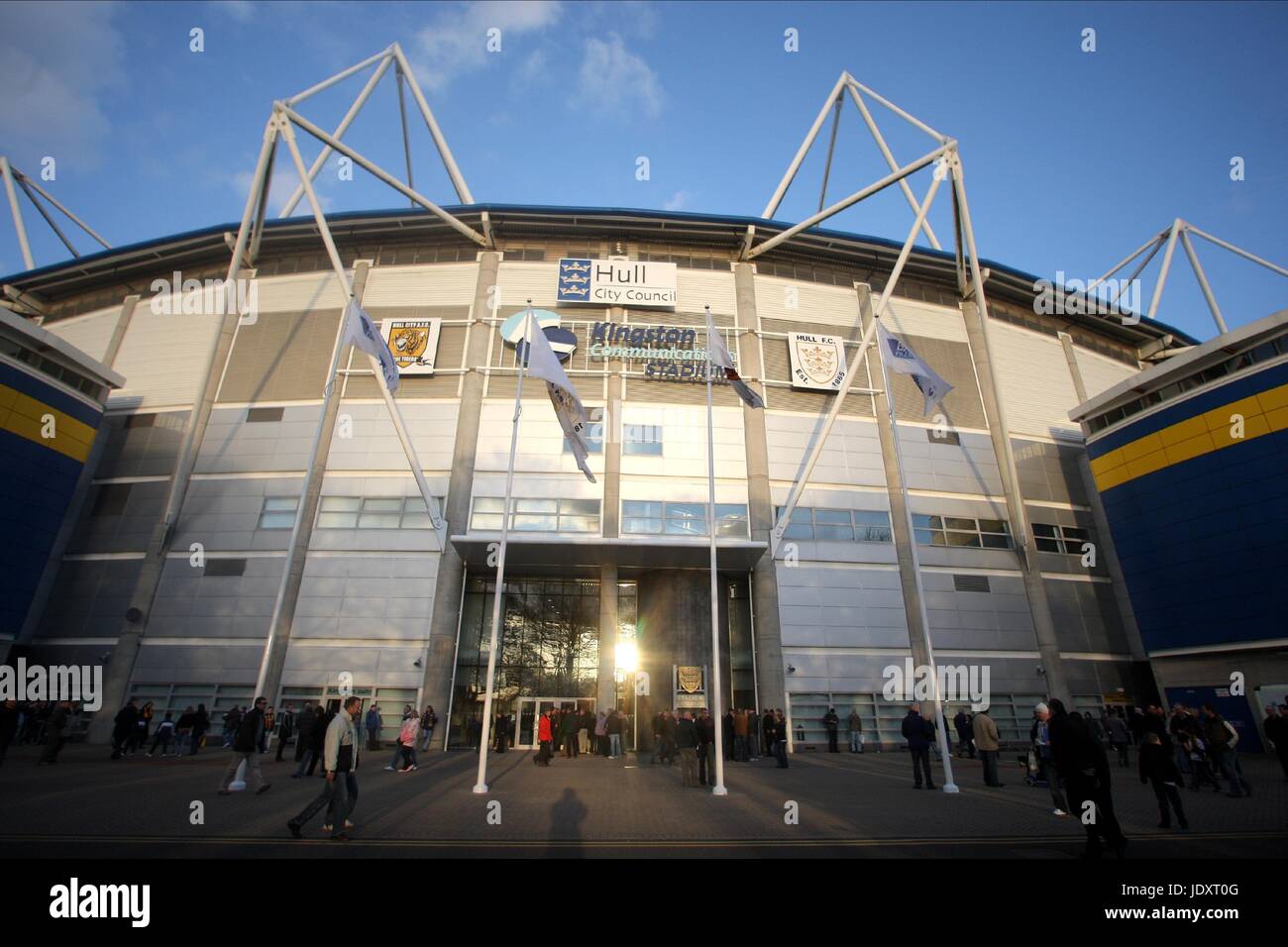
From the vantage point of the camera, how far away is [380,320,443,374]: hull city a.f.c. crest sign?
31094mm

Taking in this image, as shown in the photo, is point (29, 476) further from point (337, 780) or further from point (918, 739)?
point (918, 739)

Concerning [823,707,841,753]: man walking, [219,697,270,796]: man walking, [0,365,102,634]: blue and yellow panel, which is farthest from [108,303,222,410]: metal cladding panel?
[823,707,841,753]: man walking

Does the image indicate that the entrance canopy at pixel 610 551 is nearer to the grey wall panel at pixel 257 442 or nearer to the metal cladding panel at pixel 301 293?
the grey wall panel at pixel 257 442

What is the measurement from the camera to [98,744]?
2378 cm

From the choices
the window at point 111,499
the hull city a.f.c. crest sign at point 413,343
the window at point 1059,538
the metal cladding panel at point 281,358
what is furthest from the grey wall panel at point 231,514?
Result: the window at point 1059,538

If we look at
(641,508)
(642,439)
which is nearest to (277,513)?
(641,508)

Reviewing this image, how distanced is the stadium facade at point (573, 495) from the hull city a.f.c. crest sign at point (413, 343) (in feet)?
1.10

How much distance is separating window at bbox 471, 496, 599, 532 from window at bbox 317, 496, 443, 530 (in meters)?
2.27

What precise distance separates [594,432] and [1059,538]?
26.1 meters

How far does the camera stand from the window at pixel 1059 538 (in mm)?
31652

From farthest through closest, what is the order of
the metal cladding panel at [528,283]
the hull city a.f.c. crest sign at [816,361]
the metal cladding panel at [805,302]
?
the metal cladding panel at [805,302], the metal cladding panel at [528,283], the hull city a.f.c. crest sign at [816,361]

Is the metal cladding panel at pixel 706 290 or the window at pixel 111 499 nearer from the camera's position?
the window at pixel 111 499
